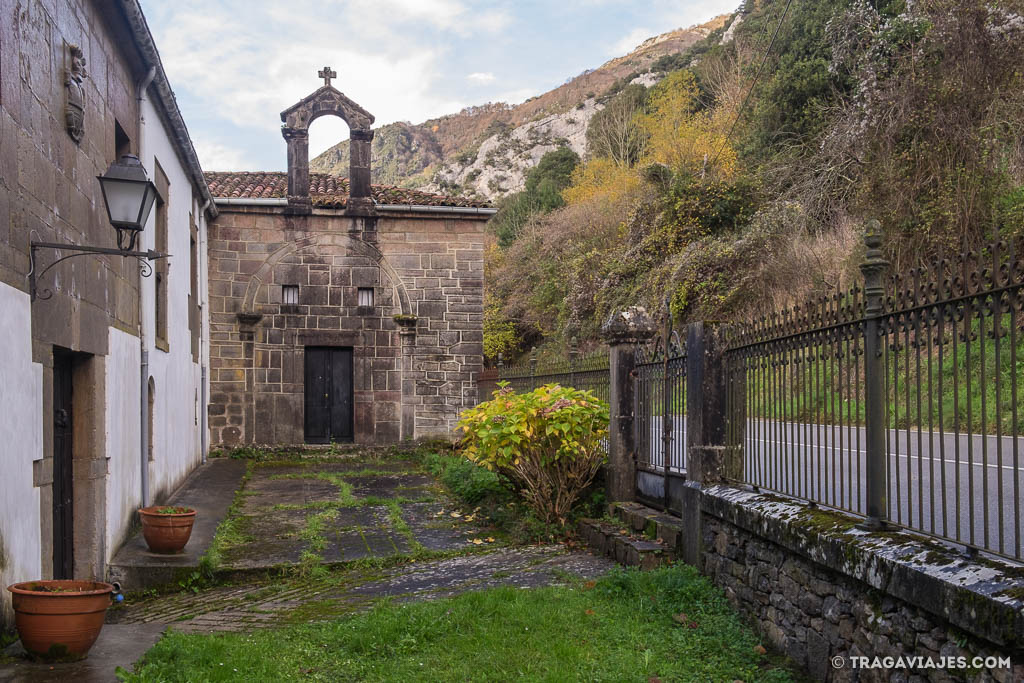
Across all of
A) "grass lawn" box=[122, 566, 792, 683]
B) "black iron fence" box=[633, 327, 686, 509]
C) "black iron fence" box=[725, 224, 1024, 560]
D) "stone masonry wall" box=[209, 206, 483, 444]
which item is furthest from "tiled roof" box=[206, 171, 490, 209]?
"grass lawn" box=[122, 566, 792, 683]

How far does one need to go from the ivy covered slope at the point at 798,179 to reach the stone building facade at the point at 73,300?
8.65 meters

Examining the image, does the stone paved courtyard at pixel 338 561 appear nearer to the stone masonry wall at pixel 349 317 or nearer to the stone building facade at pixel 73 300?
the stone building facade at pixel 73 300

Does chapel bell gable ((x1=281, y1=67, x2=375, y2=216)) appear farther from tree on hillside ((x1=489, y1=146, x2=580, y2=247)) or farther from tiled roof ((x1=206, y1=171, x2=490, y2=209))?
tree on hillside ((x1=489, y1=146, x2=580, y2=247))

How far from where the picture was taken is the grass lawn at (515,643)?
453 cm

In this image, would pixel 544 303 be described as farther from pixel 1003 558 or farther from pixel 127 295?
pixel 1003 558

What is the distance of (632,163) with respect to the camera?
3528 centimetres

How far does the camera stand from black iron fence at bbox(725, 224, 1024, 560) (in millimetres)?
3184

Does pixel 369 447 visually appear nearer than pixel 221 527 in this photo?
No

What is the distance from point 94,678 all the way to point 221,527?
5.11 metres

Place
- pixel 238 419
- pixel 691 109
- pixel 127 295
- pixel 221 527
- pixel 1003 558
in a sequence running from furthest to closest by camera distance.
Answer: pixel 691 109 < pixel 238 419 < pixel 221 527 < pixel 127 295 < pixel 1003 558

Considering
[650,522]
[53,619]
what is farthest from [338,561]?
[53,619]

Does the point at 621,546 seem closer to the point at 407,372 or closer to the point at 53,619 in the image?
the point at 53,619

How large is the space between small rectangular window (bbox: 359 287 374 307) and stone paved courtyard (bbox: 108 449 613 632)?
597 cm

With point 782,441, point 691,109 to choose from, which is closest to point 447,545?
point 782,441
